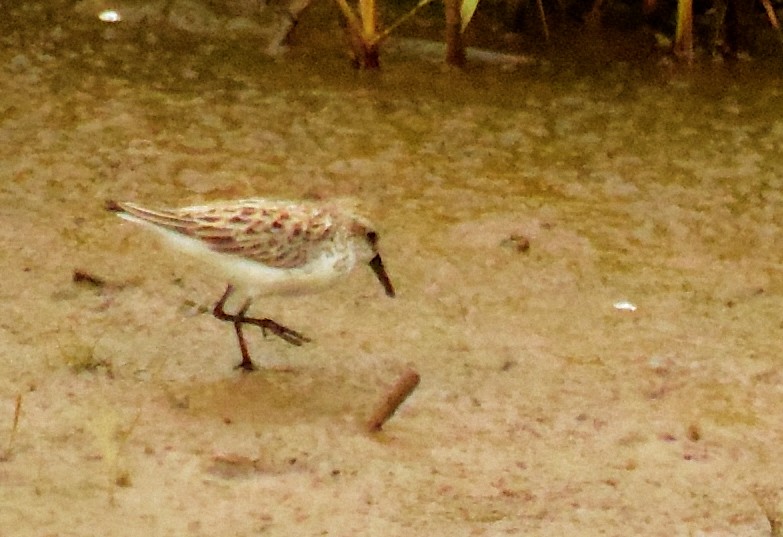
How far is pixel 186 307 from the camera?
4.31m

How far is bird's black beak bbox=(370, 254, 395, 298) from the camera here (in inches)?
167

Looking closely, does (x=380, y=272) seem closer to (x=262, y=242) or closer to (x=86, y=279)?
(x=262, y=242)

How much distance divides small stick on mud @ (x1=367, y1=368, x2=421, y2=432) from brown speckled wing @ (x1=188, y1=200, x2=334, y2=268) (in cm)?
54

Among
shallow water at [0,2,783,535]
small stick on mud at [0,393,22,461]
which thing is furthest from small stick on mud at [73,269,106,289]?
small stick on mud at [0,393,22,461]

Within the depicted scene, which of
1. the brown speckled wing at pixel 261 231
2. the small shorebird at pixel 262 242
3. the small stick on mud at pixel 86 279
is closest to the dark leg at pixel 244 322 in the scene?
the small shorebird at pixel 262 242

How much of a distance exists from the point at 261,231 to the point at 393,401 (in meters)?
0.69

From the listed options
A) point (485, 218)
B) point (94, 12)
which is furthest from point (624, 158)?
point (94, 12)

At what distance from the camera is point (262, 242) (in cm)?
386

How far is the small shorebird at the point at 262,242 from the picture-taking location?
3.83 meters

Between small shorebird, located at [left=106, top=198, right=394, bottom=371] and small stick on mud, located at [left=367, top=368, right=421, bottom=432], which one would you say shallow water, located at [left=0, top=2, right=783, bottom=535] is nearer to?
small stick on mud, located at [left=367, top=368, right=421, bottom=432]

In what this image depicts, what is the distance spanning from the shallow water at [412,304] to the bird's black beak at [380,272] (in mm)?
85

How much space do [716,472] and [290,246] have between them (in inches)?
55.6

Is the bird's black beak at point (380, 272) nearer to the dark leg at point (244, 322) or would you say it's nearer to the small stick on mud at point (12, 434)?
the dark leg at point (244, 322)

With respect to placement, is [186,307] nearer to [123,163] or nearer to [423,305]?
[423,305]
